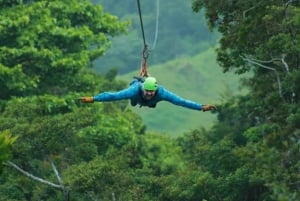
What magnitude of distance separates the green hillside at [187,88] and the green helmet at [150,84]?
→ 8544 centimetres

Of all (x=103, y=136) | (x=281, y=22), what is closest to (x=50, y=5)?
(x=103, y=136)

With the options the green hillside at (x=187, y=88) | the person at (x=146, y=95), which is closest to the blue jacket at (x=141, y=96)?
the person at (x=146, y=95)

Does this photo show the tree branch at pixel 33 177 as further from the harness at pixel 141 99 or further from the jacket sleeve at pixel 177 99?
the jacket sleeve at pixel 177 99

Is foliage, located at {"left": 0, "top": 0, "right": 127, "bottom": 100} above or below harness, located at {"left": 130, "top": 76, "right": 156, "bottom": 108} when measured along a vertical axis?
above

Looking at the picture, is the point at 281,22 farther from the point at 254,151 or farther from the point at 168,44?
the point at 168,44

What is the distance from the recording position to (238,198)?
24062mm

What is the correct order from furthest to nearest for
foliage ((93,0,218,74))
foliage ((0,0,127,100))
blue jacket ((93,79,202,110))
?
foliage ((93,0,218,74)) → foliage ((0,0,127,100)) → blue jacket ((93,79,202,110))

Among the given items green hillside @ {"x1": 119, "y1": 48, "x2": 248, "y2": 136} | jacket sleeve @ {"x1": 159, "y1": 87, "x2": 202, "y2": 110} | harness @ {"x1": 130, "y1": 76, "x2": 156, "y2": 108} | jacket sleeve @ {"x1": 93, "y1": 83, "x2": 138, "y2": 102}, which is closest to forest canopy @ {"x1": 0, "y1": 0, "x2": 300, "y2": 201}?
jacket sleeve @ {"x1": 159, "y1": 87, "x2": 202, "y2": 110}

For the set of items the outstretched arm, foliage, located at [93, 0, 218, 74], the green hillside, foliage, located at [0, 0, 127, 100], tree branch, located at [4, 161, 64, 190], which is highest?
foliage, located at [93, 0, 218, 74]

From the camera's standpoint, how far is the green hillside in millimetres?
103188

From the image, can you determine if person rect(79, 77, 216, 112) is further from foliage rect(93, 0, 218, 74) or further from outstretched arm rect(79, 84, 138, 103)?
foliage rect(93, 0, 218, 74)

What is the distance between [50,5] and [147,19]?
110m

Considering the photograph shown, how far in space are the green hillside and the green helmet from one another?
3364 inches

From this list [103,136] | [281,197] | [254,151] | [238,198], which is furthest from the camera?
[103,136]
